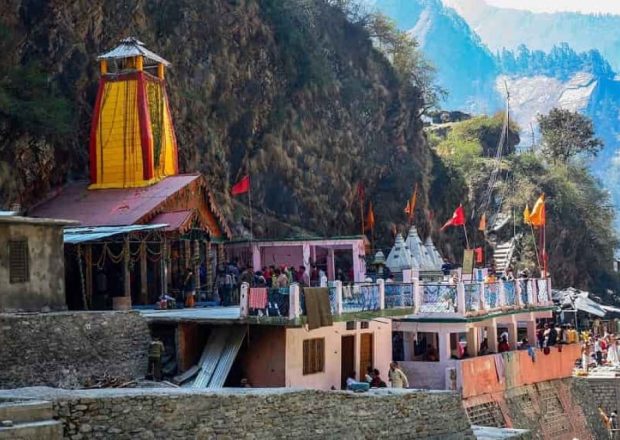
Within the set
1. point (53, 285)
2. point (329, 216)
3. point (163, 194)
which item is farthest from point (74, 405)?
point (329, 216)

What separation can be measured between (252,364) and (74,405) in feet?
28.8

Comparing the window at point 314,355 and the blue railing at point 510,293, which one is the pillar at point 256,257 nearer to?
the blue railing at point 510,293

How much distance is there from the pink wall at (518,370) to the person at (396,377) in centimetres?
225

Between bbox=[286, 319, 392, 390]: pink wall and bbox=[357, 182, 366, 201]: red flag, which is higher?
bbox=[357, 182, 366, 201]: red flag

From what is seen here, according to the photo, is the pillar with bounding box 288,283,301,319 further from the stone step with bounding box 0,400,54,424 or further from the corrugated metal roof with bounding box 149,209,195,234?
the stone step with bounding box 0,400,54,424

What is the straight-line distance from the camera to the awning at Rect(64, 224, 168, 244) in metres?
24.5

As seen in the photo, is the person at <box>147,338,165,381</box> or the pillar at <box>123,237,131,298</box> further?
the pillar at <box>123,237,131,298</box>

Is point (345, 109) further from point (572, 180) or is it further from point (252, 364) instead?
point (252, 364)

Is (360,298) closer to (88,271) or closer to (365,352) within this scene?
(365,352)

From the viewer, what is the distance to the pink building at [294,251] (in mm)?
34000

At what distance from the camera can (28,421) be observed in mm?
13586

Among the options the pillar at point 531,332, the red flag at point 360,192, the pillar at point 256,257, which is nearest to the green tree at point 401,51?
the red flag at point 360,192

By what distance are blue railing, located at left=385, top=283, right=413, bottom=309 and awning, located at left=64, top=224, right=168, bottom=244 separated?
6294mm

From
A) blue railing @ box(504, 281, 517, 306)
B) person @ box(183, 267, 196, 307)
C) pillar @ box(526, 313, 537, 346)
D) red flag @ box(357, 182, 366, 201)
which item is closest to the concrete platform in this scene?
blue railing @ box(504, 281, 517, 306)
